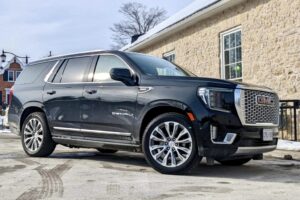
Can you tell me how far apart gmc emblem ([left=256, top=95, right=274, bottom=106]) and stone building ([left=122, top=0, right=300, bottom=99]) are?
5033 mm

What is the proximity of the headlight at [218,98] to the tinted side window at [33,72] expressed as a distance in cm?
342

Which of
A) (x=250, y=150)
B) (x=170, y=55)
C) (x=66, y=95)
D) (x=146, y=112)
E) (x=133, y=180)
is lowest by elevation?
(x=133, y=180)

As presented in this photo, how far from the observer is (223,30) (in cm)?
1448

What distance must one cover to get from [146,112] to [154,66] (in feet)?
3.40

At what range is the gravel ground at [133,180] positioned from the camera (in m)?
4.88

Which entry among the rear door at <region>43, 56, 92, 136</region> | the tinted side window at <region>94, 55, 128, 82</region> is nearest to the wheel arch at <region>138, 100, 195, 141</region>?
the tinted side window at <region>94, 55, 128, 82</region>

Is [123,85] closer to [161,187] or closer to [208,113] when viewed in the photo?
[208,113]

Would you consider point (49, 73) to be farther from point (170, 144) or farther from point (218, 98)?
point (218, 98)

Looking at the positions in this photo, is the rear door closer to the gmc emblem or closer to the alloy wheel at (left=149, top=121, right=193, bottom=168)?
the alloy wheel at (left=149, top=121, right=193, bottom=168)

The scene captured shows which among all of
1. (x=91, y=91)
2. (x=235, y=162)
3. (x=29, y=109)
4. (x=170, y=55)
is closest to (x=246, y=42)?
(x=170, y=55)

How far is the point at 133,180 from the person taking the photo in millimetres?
5711

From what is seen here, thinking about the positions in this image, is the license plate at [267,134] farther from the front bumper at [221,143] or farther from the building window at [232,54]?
the building window at [232,54]

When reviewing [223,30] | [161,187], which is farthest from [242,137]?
[223,30]

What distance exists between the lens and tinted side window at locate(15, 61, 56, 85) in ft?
27.8
